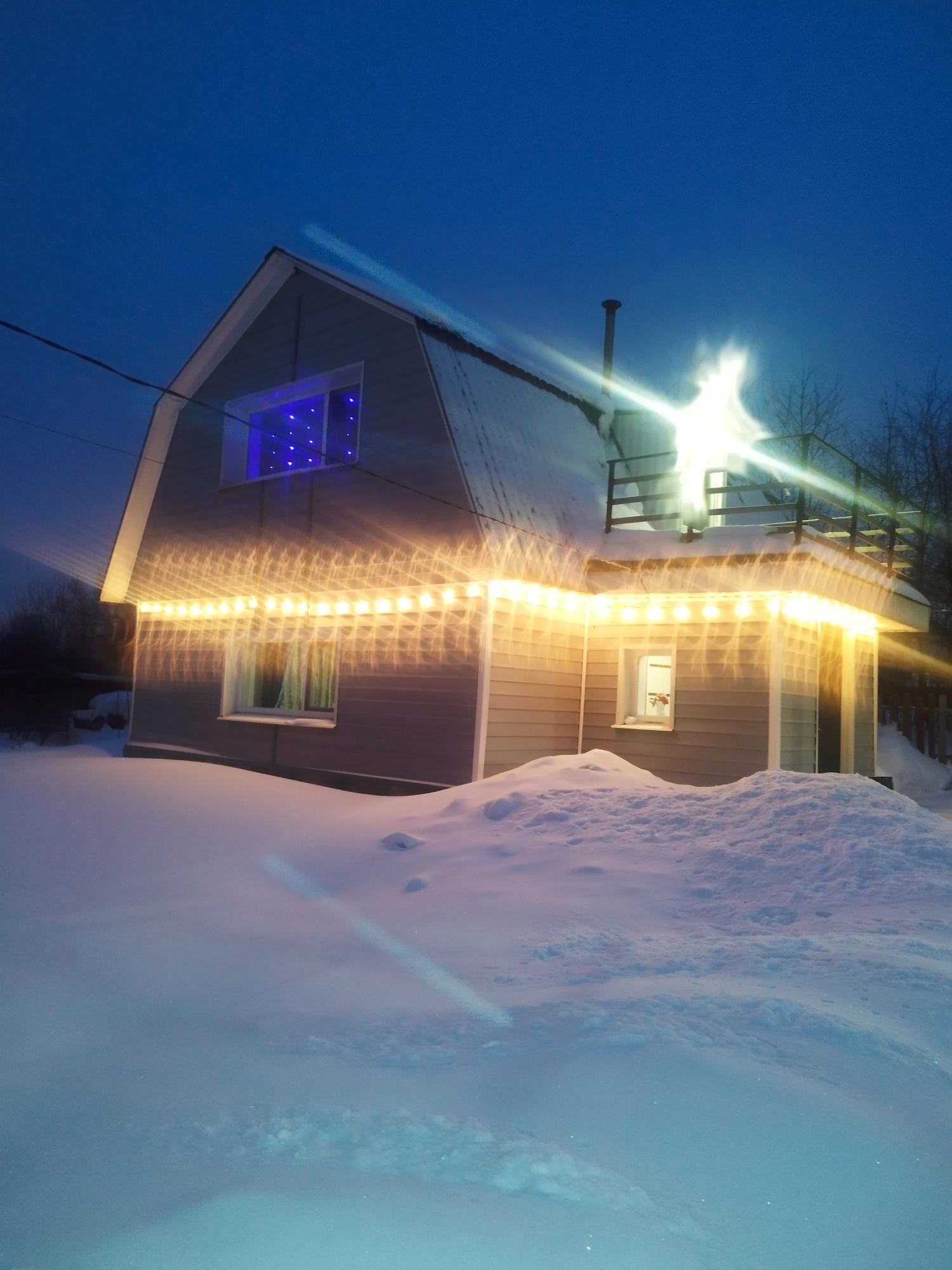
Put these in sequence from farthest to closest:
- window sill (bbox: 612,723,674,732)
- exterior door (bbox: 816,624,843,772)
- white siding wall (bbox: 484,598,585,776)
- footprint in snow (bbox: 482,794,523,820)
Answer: exterior door (bbox: 816,624,843,772) < window sill (bbox: 612,723,674,732) < white siding wall (bbox: 484,598,585,776) < footprint in snow (bbox: 482,794,523,820)

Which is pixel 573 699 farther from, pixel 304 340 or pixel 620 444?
pixel 304 340

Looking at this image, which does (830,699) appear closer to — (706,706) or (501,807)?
(706,706)

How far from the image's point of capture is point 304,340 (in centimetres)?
1276

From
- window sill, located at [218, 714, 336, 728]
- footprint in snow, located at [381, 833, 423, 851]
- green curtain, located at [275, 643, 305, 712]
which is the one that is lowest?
footprint in snow, located at [381, 833, 423, 851]

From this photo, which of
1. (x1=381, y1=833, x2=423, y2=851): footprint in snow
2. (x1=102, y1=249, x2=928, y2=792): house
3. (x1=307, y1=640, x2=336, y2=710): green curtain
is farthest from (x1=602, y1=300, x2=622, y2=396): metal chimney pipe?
(x1=381, y1=833, x2=423, y2=851): footprint in snow

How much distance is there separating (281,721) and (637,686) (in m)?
4.85

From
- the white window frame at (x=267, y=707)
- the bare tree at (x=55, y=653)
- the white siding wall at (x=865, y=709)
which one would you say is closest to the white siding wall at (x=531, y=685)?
the white window frame at (x=267, y=707)

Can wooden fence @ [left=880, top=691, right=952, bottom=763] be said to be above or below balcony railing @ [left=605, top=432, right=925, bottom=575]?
below

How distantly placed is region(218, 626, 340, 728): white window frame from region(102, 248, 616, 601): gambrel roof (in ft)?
9.99

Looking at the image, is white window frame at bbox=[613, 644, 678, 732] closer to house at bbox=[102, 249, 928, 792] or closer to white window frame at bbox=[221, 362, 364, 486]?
house at bbox=[102, 249, 928, 792]

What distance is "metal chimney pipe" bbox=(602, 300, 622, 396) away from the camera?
1555 cm

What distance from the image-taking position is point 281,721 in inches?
497

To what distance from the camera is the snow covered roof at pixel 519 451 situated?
10594 millimetres

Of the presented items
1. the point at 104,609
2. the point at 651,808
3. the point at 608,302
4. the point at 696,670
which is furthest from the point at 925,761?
the point at 104,609
